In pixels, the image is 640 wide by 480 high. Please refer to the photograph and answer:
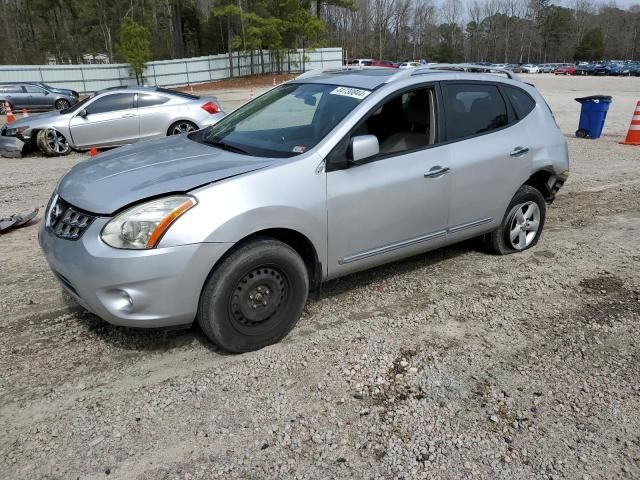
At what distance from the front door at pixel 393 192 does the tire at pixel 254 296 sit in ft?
1.21

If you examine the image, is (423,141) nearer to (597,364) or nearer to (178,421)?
(597,364)

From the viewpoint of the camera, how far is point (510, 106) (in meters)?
4.82

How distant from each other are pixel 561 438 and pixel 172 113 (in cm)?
1031

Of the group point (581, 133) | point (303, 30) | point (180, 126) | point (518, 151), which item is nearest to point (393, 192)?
point (518, 151)

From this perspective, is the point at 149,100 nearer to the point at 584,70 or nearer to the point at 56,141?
the point at 56,141

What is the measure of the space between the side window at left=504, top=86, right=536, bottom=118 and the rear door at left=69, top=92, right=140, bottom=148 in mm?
8400

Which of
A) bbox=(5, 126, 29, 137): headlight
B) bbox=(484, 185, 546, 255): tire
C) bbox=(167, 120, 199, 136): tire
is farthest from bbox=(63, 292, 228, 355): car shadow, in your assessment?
bbox=(5, 126, 29, 137): headlight

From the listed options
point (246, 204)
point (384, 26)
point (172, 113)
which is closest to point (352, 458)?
point (246, 204)

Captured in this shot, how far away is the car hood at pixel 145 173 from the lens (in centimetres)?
310

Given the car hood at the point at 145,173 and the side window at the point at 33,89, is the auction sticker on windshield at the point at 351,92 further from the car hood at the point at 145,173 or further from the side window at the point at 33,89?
the side window at the point at 33,89

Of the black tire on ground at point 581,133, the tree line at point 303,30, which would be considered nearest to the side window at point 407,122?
the black tire on ground at point 581,133

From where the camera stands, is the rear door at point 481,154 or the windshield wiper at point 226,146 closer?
the windshield wiper at point 226,146

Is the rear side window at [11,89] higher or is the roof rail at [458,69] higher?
the roof rail at [458,69]

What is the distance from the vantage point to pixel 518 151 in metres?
4.71
